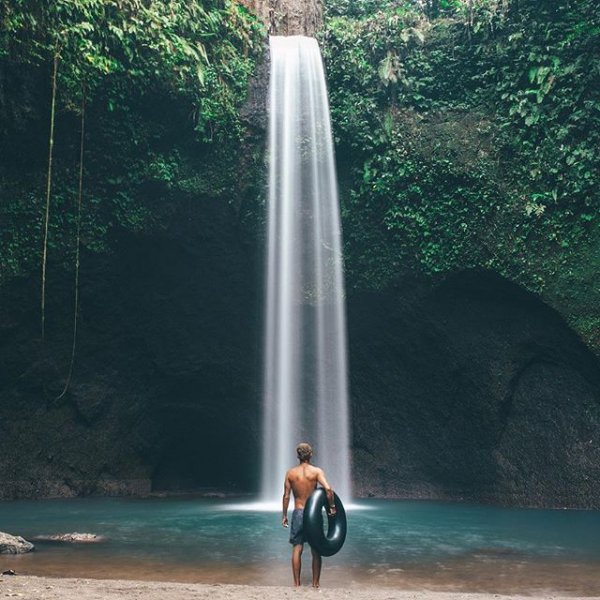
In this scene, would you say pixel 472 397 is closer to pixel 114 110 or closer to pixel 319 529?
pixel 114 110

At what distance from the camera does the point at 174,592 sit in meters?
7.34

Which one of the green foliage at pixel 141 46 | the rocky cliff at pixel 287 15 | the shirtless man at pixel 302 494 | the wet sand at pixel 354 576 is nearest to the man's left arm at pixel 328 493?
the shirtless man at pixel 302 494

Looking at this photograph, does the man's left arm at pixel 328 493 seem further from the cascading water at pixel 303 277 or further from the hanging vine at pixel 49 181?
the cascading water at pixel 303 277

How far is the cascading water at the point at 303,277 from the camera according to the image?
19.2 meters

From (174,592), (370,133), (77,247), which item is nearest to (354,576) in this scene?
(174,592)

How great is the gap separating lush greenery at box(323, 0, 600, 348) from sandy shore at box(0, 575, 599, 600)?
10.7 metres

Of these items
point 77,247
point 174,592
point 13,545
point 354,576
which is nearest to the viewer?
point 174,592

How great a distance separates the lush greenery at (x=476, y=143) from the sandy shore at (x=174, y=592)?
10705 millimetres

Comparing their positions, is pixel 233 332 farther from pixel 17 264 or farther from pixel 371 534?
pixel 371 534

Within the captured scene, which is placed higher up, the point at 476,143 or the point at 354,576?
the point at 476,143

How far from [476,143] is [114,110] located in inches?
304

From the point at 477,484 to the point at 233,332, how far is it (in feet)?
21.8

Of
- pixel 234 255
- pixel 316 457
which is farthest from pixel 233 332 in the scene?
pixel 316 457

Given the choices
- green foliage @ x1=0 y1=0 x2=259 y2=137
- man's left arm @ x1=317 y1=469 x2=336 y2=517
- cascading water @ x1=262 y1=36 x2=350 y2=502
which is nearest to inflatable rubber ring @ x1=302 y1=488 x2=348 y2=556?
man's left arm @ x1=317 y1=469 x2=336 y2=517
